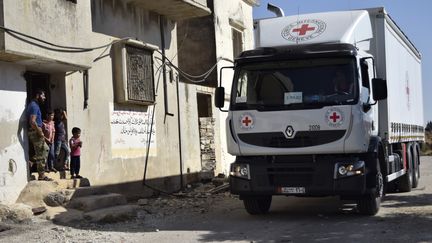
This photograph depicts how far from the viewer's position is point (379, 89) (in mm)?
9945

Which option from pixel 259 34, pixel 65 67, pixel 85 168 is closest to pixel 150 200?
pixel 85 168

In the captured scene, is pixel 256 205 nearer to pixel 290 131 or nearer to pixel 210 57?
pixel 290 131

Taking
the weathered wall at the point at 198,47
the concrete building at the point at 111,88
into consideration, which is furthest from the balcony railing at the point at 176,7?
the weathered wall at the point at 198,47

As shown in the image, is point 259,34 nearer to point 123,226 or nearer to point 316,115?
point 316,115

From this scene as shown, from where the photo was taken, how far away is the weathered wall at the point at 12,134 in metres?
10.2

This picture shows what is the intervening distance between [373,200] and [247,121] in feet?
8.29

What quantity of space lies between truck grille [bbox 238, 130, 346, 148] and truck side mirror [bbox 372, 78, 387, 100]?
953 millimetres

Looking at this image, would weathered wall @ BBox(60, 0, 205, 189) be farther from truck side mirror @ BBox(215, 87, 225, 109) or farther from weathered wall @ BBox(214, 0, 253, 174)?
truck side mirror @ BBox(215, 87, 225, 109)

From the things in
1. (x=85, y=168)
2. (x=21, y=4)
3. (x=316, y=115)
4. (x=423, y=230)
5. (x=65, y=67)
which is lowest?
(x=423, y=230)

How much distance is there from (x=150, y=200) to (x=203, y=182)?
13.5ft

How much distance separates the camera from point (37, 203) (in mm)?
10414

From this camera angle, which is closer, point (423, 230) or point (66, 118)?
point (423, 230)

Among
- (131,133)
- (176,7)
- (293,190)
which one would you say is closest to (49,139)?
(131,133)

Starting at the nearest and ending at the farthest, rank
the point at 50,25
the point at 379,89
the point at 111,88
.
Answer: the point at 379,89 → the point at 50,25 → the point at 111,88
